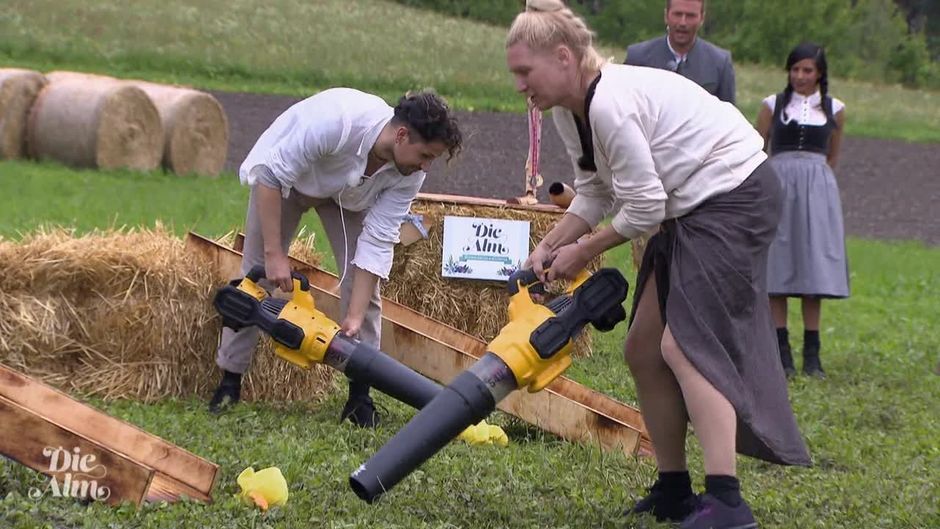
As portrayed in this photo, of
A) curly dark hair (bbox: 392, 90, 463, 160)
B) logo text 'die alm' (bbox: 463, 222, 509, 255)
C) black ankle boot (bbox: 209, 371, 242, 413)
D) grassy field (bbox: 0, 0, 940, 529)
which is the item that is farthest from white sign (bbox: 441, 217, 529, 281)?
curly dark hair (bbox: 392, 90, 463, 160)

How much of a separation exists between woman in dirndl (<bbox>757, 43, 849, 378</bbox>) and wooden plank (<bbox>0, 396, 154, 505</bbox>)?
5098mm

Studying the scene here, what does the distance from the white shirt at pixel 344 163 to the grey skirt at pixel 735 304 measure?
1760 mm

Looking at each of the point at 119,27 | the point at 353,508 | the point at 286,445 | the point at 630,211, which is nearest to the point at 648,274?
the point at 630,211

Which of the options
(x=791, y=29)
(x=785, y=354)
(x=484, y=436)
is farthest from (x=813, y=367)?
(x=791, y=29)

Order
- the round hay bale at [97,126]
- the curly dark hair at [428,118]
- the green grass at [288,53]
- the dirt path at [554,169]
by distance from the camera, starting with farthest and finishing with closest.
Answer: the green grass at [288,53] < the dirt path at [554,169] < the round hay bale at [97,126] < the curly dark hair at [428,118]

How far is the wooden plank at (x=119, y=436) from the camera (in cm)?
441

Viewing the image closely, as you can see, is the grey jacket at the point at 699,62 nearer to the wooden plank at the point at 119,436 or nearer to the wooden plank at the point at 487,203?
the wooden plank at the point at 487,203

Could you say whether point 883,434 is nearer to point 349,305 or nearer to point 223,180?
point 349,305

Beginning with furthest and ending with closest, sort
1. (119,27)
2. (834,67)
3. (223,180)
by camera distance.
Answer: (834,67) < (119,27) < (223,180)

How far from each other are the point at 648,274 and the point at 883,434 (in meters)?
2.57

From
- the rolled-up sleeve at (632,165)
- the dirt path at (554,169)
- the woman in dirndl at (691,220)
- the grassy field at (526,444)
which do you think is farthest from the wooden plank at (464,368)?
the dirt path at (554,169)

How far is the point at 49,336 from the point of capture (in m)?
6.46

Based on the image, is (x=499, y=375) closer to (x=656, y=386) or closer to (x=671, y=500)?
(x=656, y=386)

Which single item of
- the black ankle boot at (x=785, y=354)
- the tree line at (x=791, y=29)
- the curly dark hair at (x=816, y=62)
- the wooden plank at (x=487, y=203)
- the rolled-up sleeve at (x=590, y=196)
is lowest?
the tree line at (x=791, y=29)
